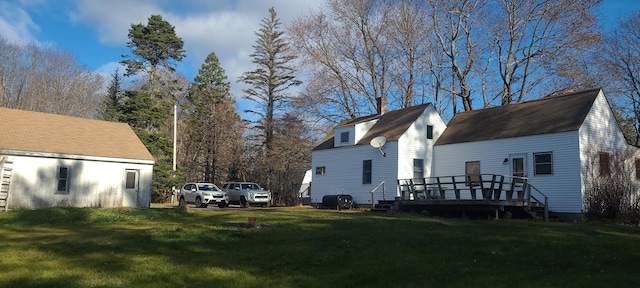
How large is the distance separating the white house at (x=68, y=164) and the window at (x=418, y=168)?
13709 mm

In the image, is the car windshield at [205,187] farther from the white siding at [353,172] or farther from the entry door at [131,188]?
the white siding at [353,172]

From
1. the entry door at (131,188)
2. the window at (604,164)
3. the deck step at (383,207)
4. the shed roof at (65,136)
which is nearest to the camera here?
the window at (604,164)

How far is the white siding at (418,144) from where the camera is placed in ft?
83.9

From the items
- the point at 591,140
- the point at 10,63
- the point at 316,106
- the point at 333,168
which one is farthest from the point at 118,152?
the point at 10,63

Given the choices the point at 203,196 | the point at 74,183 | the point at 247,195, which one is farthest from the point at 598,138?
the point at 74,183

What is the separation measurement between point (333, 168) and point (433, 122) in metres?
6.28

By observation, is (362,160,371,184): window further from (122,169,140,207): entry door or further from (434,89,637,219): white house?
(122,169,140,207): entry door

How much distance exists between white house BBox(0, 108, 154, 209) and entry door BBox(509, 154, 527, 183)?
17.7 meters

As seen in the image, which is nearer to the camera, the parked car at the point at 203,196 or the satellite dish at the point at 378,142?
the satellite dish at the point at 378,142

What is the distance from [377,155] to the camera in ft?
87.1

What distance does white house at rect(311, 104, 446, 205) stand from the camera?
84.5 ft

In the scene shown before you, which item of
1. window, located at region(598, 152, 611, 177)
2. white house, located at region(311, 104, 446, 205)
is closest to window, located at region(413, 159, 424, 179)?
white house, located at region(311, 104, 446, 205)

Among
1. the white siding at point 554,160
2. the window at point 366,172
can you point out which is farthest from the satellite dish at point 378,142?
the white siding at point 554,160

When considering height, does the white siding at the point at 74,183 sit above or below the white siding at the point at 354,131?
below
